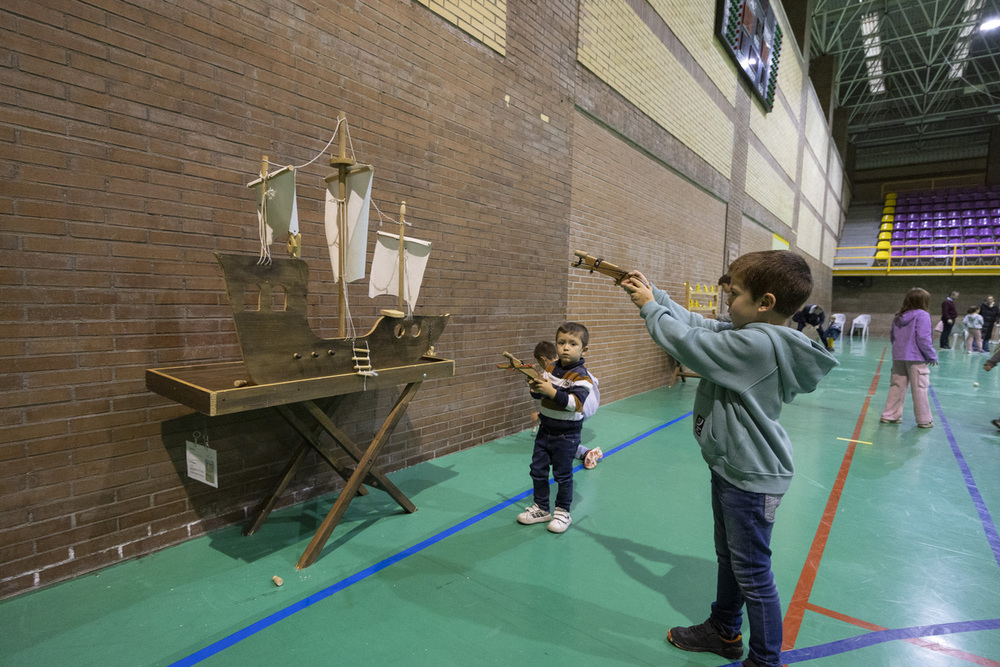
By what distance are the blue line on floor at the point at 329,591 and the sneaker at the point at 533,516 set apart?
0.80ft

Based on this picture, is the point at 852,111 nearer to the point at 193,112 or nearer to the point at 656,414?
the point at 656,414

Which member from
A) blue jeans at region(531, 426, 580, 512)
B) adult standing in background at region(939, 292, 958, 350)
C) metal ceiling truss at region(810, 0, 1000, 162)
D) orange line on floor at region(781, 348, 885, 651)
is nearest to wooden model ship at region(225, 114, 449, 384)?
blue jeans at region(531, 426, 580, 512)

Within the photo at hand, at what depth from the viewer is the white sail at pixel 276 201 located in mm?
2346

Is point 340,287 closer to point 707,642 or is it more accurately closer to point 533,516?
point 533,516

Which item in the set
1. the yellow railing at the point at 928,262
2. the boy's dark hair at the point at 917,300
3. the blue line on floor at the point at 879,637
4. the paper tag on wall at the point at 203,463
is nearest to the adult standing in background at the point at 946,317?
the yellow railing at the point at 928,262

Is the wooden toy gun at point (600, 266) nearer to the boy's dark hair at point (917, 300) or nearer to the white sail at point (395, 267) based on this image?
the white sail at point (395, 267)

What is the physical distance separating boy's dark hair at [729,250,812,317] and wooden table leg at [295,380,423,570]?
1.94 m

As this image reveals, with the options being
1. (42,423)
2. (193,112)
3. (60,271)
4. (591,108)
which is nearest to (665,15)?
(591,108)

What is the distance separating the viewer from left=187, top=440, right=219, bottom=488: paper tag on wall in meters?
2.28

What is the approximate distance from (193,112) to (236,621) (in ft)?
8.19

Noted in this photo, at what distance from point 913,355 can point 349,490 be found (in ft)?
20.8

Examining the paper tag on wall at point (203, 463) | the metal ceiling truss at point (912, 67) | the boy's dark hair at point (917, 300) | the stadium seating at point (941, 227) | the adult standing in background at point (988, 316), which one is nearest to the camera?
the paper tag on wall at point (203, 463)

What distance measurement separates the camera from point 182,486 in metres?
2.67

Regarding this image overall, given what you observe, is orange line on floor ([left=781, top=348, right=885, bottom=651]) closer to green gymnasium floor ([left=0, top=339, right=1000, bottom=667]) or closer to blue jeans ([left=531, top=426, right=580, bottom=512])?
green gymnasium floor ([left=0, top=339, right=1000, bottom=667])
